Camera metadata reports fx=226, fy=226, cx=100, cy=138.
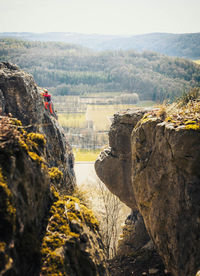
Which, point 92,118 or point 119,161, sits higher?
point 92,118

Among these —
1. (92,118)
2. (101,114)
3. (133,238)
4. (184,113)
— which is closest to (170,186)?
(184,113)

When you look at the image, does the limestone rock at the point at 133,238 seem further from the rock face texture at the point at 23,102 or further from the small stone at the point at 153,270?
the rock face texture at the point at 23,102

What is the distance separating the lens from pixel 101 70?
413 ft

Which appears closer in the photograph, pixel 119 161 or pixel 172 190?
pixel 172 190

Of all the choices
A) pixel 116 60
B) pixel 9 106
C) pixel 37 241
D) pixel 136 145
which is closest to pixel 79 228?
pixel 37 241

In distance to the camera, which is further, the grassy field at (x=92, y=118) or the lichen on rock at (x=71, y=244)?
the grassy field at (x=92, y=118)

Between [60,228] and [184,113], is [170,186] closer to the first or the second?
[184,113]

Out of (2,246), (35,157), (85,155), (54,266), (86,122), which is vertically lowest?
(85,155)

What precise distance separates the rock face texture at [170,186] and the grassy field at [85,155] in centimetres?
3137

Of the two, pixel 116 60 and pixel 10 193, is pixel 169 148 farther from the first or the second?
pixel 116 60

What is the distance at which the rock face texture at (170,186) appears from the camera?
6191 mm

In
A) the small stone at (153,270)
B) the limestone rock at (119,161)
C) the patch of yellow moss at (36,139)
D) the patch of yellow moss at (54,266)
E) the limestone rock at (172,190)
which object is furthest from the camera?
the limestone rock at (119,161)

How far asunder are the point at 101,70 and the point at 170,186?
125092mm

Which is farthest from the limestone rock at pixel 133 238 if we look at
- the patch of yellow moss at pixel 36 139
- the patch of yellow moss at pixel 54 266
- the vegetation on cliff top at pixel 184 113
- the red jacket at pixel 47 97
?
the patch of yellow moss at pixel 36 139
